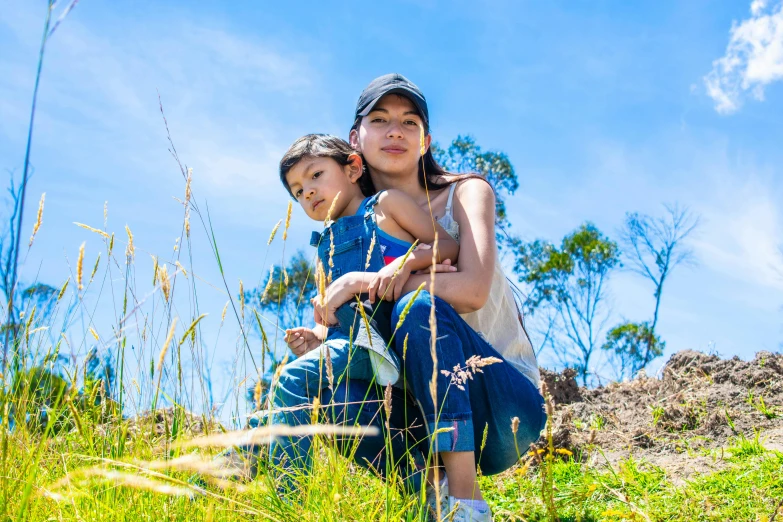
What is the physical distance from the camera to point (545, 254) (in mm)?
17094

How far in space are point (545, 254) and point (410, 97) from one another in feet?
48.7

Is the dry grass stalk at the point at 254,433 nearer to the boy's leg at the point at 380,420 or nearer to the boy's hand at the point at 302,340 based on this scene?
the boy's leg at the point at 380,420

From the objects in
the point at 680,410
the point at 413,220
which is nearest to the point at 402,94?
the point at 413,220

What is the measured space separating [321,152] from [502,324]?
41.7 inches

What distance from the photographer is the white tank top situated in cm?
251

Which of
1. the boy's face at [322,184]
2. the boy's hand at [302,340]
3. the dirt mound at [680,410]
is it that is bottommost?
the dirt mound at [680,410]

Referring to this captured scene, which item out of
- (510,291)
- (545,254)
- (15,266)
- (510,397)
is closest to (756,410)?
(510,291)

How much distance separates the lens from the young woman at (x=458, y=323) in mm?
1968

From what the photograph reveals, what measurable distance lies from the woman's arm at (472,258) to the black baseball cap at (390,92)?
→ 1.55 feet

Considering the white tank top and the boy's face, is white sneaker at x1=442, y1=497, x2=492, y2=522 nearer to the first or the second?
the white tank top

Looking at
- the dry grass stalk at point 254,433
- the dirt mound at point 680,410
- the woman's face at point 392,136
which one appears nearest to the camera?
the dry grass stalk at point 254,433

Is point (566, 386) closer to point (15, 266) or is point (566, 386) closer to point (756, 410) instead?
point (756, 410)

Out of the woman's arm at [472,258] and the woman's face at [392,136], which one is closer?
the woman's arm at [472,258]

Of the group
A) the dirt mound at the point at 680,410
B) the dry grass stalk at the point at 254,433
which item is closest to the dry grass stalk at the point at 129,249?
the dry grass stalk at the point at 254,433
